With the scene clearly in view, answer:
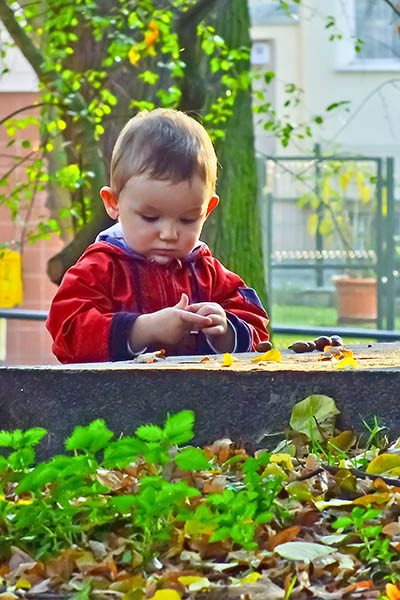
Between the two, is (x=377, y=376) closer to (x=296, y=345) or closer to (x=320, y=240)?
(x=296, y=345)

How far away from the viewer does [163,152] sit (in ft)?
11.9

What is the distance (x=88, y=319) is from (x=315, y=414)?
101 cm

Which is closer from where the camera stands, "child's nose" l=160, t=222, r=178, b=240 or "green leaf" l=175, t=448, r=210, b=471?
"green leaf" l=175, t=448, r=210, b=471

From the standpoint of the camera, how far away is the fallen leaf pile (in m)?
1.79

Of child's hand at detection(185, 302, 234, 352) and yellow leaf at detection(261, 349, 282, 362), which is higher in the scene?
child's hand at detection(185, 302, 234, 352)

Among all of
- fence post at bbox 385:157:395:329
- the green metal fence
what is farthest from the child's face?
the green metal fence

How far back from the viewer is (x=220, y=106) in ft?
24.6

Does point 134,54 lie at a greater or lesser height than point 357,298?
greater

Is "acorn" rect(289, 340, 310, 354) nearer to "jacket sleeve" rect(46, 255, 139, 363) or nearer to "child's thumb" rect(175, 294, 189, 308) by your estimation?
"child's thumb" rect(175, 294, 189, 308)

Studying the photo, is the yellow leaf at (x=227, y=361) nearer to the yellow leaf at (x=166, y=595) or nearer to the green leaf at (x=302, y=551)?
the green leaf at (x=302, y=551)

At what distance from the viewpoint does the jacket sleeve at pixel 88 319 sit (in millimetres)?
3529

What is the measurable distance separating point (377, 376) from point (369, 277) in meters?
A: 15.3

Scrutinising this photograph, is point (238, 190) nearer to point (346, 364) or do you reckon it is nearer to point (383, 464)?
point (346, 364)

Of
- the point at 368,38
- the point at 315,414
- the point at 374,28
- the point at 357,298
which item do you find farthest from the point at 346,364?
the point at 374,28
